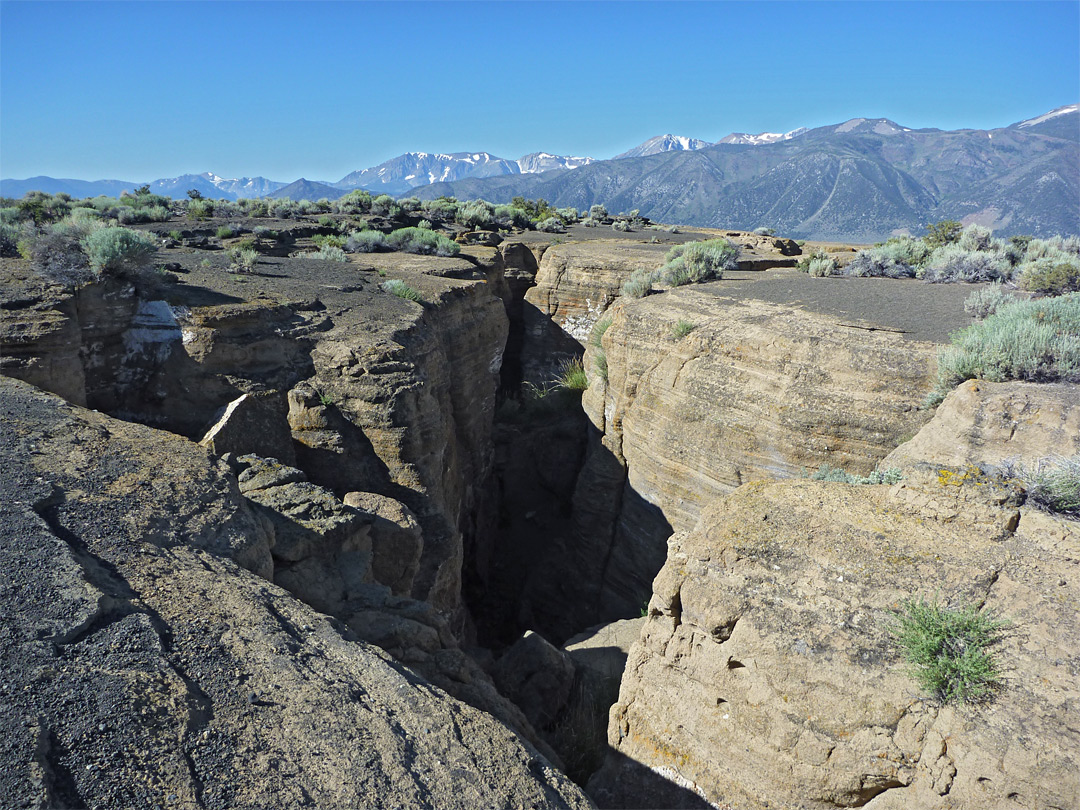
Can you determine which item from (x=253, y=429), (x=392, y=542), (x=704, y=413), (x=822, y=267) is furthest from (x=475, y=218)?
(x=392, y=542)

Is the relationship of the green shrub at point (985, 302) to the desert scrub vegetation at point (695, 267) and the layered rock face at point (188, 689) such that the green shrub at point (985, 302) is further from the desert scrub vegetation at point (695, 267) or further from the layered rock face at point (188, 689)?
the layered rock face at point (188, 689)

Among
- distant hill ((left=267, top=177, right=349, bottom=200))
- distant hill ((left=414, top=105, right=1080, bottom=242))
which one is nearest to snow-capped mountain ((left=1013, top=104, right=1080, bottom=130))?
distant hill ((left=414, top=105, right=1080, bottom=242))

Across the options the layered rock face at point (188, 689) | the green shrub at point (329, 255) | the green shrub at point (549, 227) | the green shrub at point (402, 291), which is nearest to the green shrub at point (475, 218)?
the green shrub at point (549, 227)

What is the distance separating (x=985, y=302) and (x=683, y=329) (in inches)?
146

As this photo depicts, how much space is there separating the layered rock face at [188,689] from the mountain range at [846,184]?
72.8m

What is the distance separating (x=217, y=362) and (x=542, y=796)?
6.17 meters

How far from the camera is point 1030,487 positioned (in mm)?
4062

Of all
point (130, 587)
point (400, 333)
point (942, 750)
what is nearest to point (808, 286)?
point (400, 333)

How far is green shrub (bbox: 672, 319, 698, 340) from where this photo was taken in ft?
28.7

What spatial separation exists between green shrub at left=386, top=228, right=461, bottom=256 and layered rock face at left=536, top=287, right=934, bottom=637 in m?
5.46

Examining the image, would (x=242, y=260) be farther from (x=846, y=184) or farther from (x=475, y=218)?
(x=846, y=184)

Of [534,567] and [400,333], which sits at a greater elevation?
[400,333]

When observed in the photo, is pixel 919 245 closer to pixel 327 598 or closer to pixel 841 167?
pixel 327 598

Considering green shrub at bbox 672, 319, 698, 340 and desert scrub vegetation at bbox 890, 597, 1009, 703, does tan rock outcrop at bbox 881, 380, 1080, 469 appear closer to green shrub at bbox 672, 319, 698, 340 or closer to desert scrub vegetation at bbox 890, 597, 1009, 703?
desert scrub vegetation at bbox 890, 597, 1009, 703
